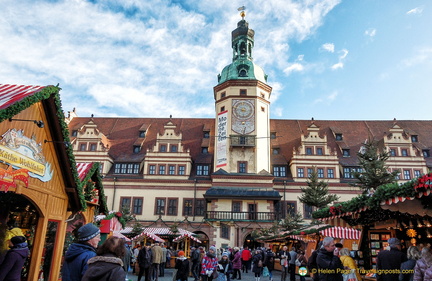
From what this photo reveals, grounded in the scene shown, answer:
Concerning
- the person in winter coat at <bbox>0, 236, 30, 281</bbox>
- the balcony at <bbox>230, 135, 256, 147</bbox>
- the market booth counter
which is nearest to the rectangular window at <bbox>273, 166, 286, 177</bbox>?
the balcony at <bbox>230, 135, 256, 147</bbox>

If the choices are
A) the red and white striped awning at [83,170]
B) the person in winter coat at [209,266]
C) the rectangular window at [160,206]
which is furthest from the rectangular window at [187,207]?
the person in winter coat at [209,266]

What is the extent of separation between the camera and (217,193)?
107 ft

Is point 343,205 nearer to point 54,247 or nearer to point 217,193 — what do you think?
point 54,247

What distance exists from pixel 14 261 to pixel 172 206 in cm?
3023

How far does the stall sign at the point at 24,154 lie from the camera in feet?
24.4

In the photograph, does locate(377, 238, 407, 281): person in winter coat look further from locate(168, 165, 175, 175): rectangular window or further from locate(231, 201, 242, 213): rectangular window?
locate(168, 165, 175, 175): rectangular window

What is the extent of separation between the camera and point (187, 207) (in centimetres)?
3509

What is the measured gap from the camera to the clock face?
35.6m

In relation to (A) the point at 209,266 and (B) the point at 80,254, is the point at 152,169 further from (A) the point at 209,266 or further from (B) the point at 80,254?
(B) the point at 80,254

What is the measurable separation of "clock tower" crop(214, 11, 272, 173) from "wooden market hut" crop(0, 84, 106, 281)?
→ 82.9 feet

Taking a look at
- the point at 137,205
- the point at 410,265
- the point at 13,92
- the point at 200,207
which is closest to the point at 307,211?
the point at 200,207

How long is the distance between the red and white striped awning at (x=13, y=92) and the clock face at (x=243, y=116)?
1090 inches

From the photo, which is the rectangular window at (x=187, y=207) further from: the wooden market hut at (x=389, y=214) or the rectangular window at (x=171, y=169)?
the wooden market hut at (x=389, y=214)

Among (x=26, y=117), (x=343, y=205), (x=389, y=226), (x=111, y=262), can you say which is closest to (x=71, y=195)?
(x=26, y=117)
